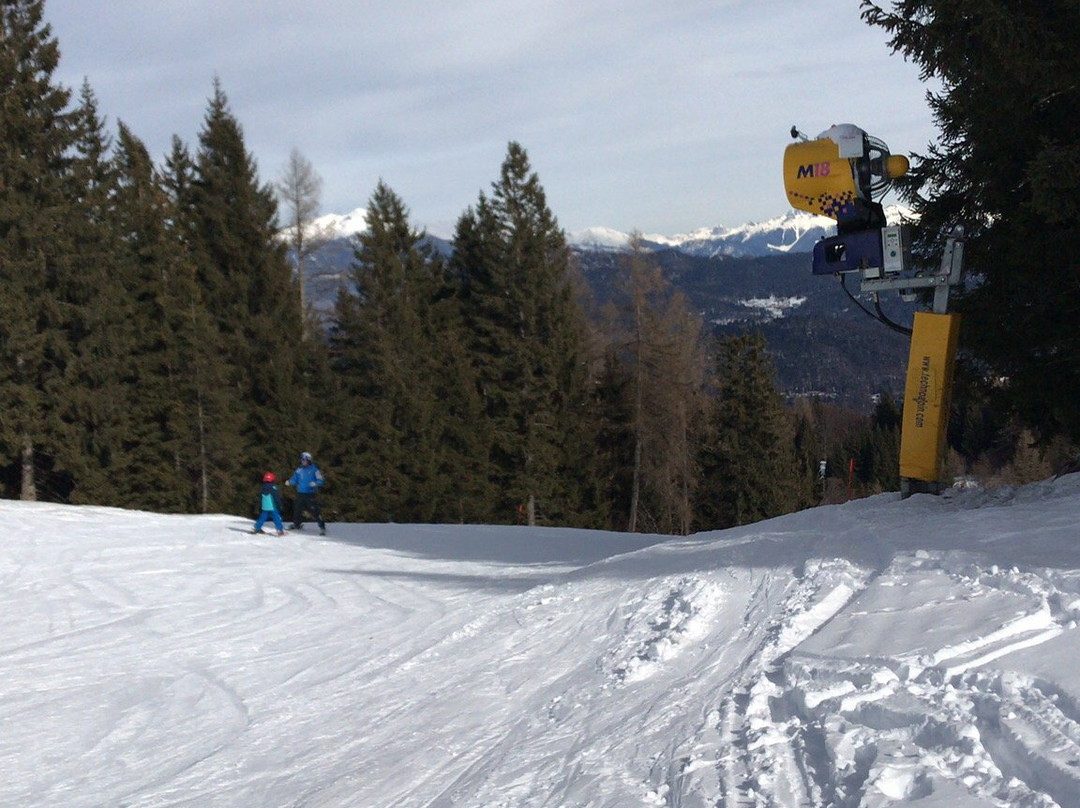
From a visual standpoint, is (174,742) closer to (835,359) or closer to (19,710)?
(19,710)

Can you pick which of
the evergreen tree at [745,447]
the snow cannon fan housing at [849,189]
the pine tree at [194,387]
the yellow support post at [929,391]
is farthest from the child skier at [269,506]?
the evergreen tree at [745,447]

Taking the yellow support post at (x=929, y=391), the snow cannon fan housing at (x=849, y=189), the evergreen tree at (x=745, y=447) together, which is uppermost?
the snow cannon fan housing at (x=849, y=189)

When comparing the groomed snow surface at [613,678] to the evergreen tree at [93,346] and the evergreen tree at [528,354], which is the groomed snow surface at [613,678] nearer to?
the evergreen tree at [93,346]

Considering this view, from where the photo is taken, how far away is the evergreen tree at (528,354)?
38.1m

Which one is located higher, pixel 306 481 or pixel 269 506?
pixel 306 481

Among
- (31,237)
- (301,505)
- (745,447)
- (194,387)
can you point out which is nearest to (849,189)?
(301,505)

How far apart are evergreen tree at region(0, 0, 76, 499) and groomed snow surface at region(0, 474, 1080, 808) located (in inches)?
717

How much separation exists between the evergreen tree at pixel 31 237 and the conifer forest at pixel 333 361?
7 cm

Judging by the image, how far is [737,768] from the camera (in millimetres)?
4547

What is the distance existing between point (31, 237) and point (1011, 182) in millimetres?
27022

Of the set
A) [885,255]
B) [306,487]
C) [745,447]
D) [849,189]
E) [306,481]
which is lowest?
[745,447]

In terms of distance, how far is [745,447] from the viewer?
3956 centimetres

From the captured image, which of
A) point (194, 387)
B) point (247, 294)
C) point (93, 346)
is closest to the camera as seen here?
Result: point (93, 346)

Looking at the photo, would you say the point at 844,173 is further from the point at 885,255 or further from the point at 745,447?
the point at 745,447
